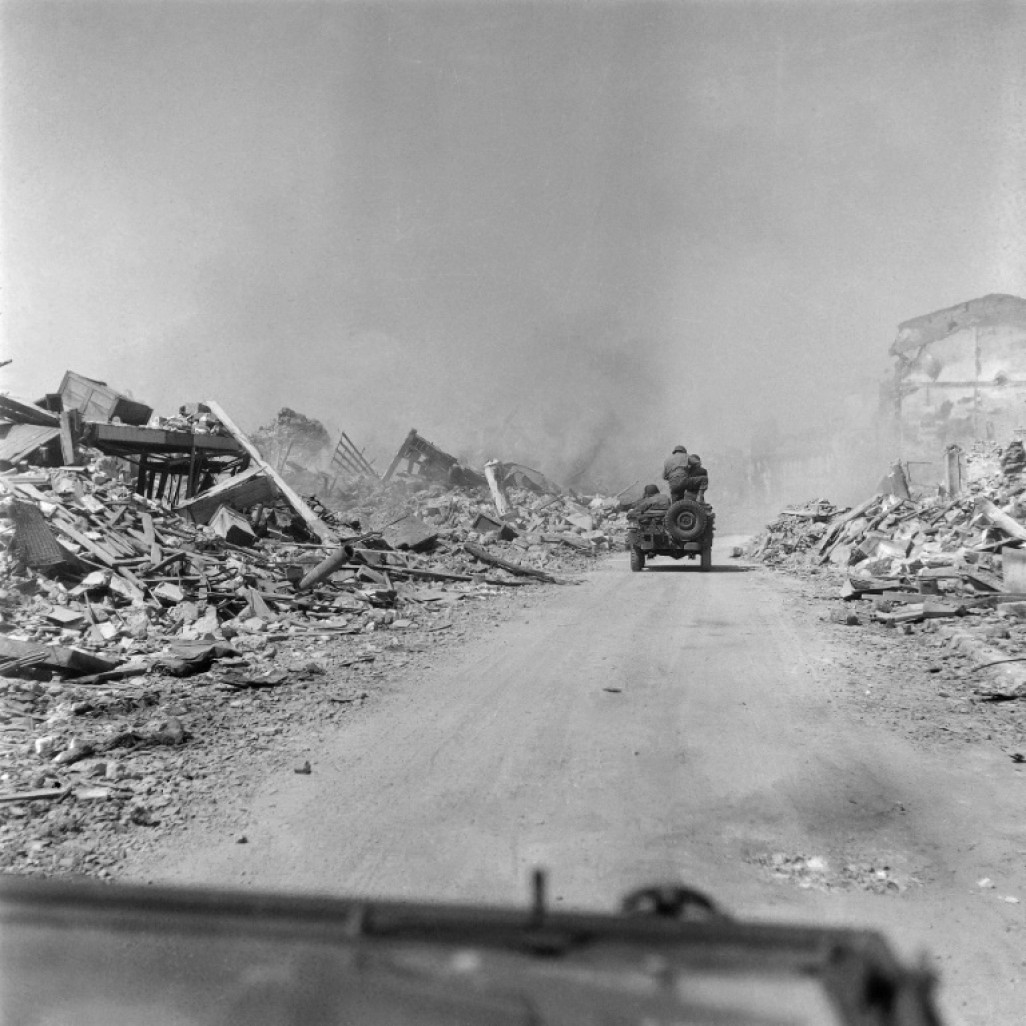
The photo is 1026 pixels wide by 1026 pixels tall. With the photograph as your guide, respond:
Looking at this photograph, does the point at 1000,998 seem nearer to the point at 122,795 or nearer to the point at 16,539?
the point at 122,795

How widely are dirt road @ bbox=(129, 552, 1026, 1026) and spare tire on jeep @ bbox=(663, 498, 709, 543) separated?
405 inches

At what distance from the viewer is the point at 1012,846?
13.1 ft

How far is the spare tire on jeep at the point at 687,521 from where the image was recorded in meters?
17.6

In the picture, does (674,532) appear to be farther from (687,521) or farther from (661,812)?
(661,812)

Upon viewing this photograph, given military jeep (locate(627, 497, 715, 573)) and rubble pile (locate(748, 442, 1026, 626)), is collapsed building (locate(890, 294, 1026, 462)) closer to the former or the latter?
rubble pile (locate(748, 442, 1026, 626))

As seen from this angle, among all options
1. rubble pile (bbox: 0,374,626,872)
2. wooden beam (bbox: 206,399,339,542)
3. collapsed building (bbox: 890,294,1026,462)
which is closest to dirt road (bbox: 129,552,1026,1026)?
rubble pile (bbox: 0,374,626,872)

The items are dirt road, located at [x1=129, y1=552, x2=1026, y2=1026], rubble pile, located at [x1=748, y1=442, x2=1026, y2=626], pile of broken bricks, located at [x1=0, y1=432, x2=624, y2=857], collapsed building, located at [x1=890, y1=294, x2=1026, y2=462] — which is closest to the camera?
dirt road, located at [x1=129, y1=552, x2=1026, y2=1026]

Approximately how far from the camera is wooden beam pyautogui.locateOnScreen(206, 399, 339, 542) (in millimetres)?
15367

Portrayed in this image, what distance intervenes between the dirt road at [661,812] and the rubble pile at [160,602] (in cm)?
88

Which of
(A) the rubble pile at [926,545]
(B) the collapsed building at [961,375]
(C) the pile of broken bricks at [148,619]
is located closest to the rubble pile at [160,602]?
(C) the pile of broken bricks at [148,619]

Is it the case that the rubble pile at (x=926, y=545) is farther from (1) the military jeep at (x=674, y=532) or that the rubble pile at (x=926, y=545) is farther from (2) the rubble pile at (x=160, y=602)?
(2) the rubble pile at (x=160, y=602)

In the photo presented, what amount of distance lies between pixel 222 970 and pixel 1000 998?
9.80 ft

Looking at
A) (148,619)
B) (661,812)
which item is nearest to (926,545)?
(661,812)

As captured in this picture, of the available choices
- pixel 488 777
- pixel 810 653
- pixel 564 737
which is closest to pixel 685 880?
pixel 488 777
